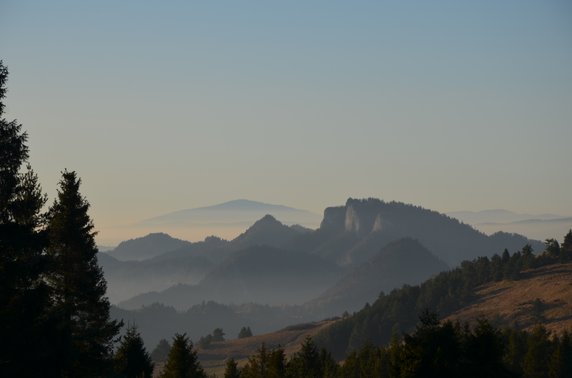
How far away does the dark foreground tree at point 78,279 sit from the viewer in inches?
1777

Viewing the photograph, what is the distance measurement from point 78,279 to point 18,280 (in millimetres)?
10181

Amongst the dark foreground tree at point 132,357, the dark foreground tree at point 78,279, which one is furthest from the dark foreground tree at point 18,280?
the dark foreground tree at point 132,357

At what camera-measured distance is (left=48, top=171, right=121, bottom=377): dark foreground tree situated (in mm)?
45125

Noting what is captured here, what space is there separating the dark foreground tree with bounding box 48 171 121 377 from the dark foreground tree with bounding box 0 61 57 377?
26.5ft

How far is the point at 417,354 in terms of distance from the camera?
50.7m

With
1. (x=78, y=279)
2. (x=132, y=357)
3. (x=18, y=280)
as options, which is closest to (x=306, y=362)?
(x=132, y=357)

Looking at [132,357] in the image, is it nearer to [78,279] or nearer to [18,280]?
[78,279]

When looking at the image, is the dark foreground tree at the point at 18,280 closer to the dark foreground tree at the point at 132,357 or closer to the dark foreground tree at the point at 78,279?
the dark foreground tree at the point at 78,279

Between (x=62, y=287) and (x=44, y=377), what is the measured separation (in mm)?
10638

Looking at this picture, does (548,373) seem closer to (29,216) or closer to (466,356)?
(466,356)

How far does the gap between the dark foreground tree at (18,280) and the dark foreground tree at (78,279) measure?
26.5 ft

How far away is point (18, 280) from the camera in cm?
3522

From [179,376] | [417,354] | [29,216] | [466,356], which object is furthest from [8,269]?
[179,376]

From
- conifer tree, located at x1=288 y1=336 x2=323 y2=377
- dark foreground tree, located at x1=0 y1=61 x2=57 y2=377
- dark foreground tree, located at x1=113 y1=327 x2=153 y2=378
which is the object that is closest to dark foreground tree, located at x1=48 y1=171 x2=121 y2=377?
dark foreground tree, located at x1=0 y1=61 x2=57 y2=377
